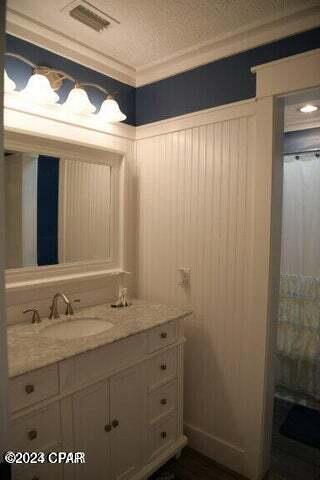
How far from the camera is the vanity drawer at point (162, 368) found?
1670 mm

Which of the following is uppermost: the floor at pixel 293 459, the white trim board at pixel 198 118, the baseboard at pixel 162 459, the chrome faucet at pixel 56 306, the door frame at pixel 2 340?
the white trim board at pixel 198 118

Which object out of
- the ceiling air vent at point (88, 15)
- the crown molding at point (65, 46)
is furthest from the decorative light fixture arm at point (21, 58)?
the ceiling air vent at point (88, 15)

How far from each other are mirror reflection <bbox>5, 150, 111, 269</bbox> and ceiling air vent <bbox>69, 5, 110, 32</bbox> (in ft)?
2.33

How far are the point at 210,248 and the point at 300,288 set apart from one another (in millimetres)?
1361

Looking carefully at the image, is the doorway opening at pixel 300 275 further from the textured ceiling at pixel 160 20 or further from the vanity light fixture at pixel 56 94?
the vanity light fixture at pixel 56 94

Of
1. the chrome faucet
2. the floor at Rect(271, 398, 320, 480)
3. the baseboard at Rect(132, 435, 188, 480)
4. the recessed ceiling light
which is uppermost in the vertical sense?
the recessed ceiling light

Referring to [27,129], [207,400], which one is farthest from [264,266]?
[27,129]

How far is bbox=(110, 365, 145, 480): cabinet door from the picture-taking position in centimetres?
147

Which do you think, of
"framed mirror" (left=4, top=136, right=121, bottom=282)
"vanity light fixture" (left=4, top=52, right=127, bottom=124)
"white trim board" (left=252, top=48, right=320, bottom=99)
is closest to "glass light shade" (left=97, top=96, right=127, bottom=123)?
"vanity light fixture" (left=4, top=52, right=127, bottom=124)

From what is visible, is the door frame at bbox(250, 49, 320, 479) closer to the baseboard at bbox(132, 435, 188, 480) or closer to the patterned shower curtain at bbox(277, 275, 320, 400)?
the baseboard at bbox(132, 435, 188, 480)

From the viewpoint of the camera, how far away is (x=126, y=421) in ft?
5.01

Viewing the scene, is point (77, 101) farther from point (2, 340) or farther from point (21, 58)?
point (2, 340)

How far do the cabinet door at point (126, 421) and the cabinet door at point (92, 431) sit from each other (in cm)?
4

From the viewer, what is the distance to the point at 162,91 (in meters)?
2.10
